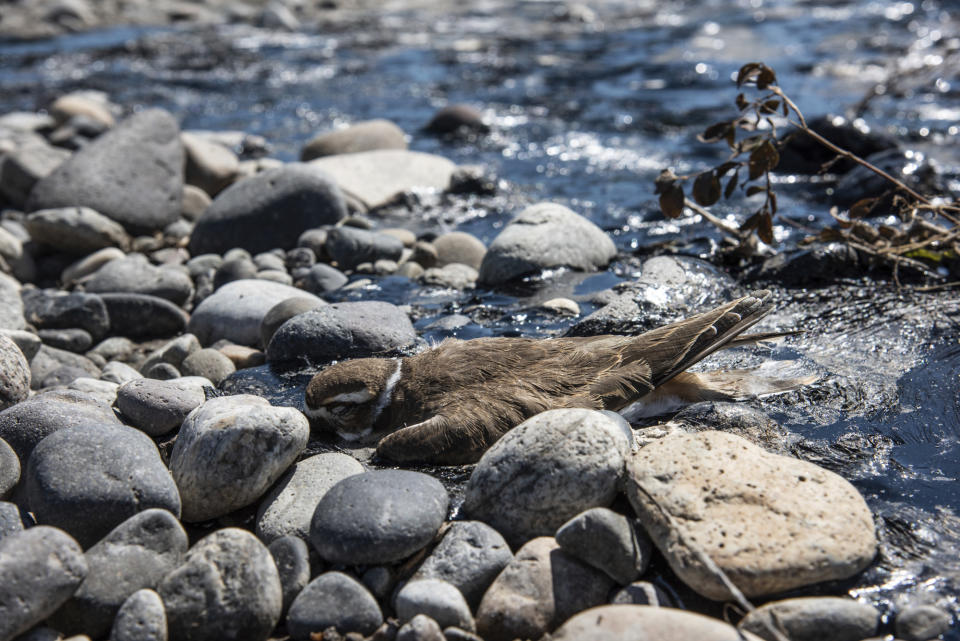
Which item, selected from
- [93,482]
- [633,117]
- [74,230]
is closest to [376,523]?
[93,482]

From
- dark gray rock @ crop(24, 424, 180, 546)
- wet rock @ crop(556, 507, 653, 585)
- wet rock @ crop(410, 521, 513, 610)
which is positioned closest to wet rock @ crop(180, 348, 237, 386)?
dark gray rock @ crop(24, 424, 180, 546)

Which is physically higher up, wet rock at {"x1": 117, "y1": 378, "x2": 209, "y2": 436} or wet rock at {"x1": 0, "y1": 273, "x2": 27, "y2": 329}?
wet rock at {"x1": 117, "y1": 378, "x2": 209, "y2": 436}

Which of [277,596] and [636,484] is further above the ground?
[636,484]

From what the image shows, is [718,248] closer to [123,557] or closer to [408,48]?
[123,557]

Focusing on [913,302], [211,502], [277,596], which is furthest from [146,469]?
[913,302]

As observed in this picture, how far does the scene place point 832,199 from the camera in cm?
914

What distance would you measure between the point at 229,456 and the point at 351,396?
841 mm

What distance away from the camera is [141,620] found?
348 centimetres

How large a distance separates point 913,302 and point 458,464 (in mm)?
3775

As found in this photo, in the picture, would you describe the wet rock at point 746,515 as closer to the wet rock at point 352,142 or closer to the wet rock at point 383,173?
the wet rock at point 383,173

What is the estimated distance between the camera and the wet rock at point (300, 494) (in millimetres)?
4176

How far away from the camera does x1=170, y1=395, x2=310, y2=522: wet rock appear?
4.27m

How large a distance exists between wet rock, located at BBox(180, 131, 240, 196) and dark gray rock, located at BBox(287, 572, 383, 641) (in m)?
7.72

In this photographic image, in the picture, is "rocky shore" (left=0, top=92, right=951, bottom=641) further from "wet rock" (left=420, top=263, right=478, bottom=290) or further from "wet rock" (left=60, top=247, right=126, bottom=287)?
"wet rock" (left=60, top=247, right=126, bottom=287)
